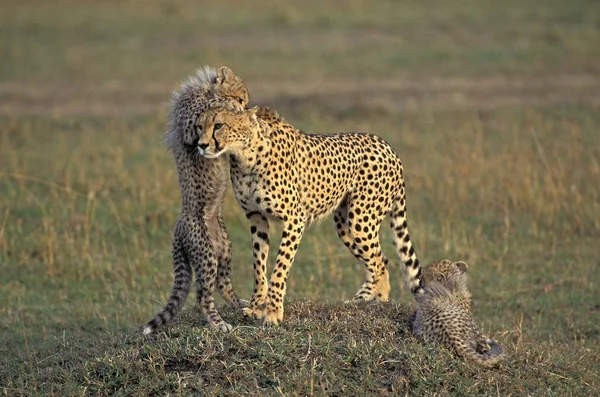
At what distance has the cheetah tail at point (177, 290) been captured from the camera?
5.98 m

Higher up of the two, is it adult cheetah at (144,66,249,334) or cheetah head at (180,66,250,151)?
cheetah head at (180,66,250,151)

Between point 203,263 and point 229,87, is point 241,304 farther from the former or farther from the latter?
point 229,87

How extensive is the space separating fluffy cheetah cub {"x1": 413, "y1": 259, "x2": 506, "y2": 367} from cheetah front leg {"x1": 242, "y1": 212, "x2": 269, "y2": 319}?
0.89 meters

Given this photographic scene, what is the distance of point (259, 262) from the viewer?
20.1 ft

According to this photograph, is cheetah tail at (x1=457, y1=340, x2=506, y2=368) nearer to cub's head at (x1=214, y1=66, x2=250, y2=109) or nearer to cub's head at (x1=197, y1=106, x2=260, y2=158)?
cub's head at (x1=197, y1=106, x2=260, y2=158)

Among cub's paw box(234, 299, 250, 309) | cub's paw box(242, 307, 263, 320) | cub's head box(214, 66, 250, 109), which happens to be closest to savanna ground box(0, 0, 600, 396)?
cub's paw box(242, 307, 263, 320)

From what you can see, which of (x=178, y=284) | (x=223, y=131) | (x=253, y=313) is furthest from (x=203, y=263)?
(x=223, y=131)

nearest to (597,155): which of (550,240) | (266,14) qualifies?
(550,240)

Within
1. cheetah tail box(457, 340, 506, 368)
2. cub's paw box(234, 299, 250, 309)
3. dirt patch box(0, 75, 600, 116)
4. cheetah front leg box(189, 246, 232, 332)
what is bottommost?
cub's paw box(234, 299, 250, 309)

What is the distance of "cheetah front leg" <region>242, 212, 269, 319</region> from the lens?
607 cm

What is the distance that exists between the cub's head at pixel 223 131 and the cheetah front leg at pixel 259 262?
1.66 feet

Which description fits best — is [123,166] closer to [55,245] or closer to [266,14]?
[55,245]

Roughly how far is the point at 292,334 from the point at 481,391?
3.19 ft

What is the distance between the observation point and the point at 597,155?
1098 cm
